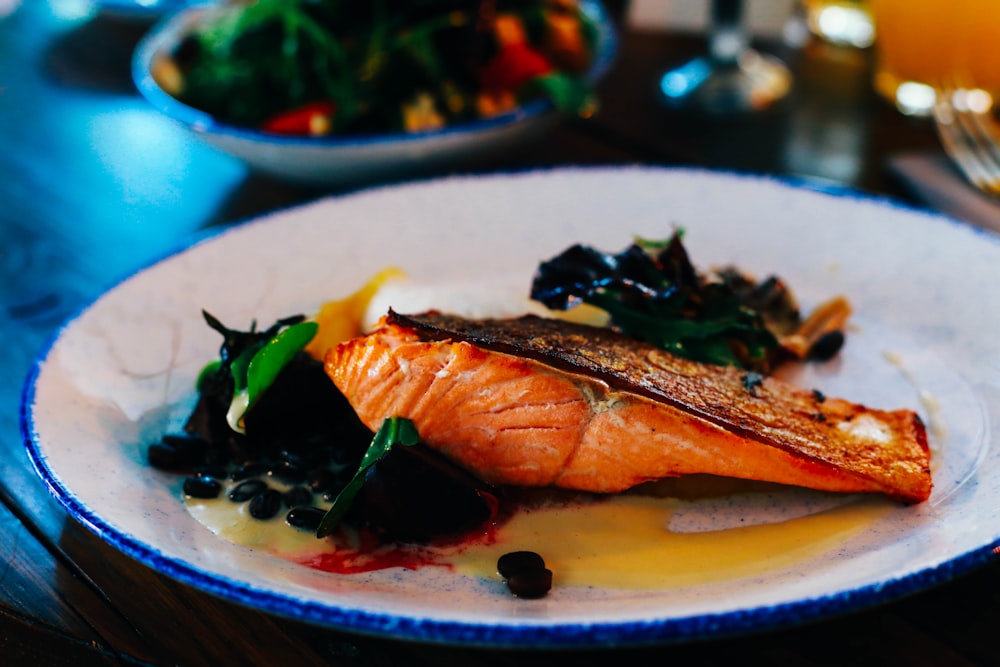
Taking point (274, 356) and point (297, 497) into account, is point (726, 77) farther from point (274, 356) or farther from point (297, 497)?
point (297, 497)

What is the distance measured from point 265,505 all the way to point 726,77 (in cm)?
292

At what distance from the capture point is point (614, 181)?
9.48ft

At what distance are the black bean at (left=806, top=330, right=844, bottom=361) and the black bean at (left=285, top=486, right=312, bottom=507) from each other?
1268 mm

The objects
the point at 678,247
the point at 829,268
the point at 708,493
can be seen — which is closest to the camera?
the point at 708,493

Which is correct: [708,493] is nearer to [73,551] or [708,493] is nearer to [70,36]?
[73,551]

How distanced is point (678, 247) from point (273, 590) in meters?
1.34

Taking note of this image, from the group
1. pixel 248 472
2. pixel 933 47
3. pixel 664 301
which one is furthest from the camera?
pixel 933 47

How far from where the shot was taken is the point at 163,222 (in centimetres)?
334

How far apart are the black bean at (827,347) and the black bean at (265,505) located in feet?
4.37

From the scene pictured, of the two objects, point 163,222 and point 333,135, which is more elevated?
point 333,135

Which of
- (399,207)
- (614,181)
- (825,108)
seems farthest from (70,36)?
(825,108)

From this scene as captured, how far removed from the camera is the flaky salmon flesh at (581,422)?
1.75m

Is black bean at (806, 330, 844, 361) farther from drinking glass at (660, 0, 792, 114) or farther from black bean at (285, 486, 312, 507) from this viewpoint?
drinking glass at (660, 0, 792, 114)

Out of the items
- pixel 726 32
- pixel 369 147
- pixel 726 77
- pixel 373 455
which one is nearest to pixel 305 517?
pixel 373 455
